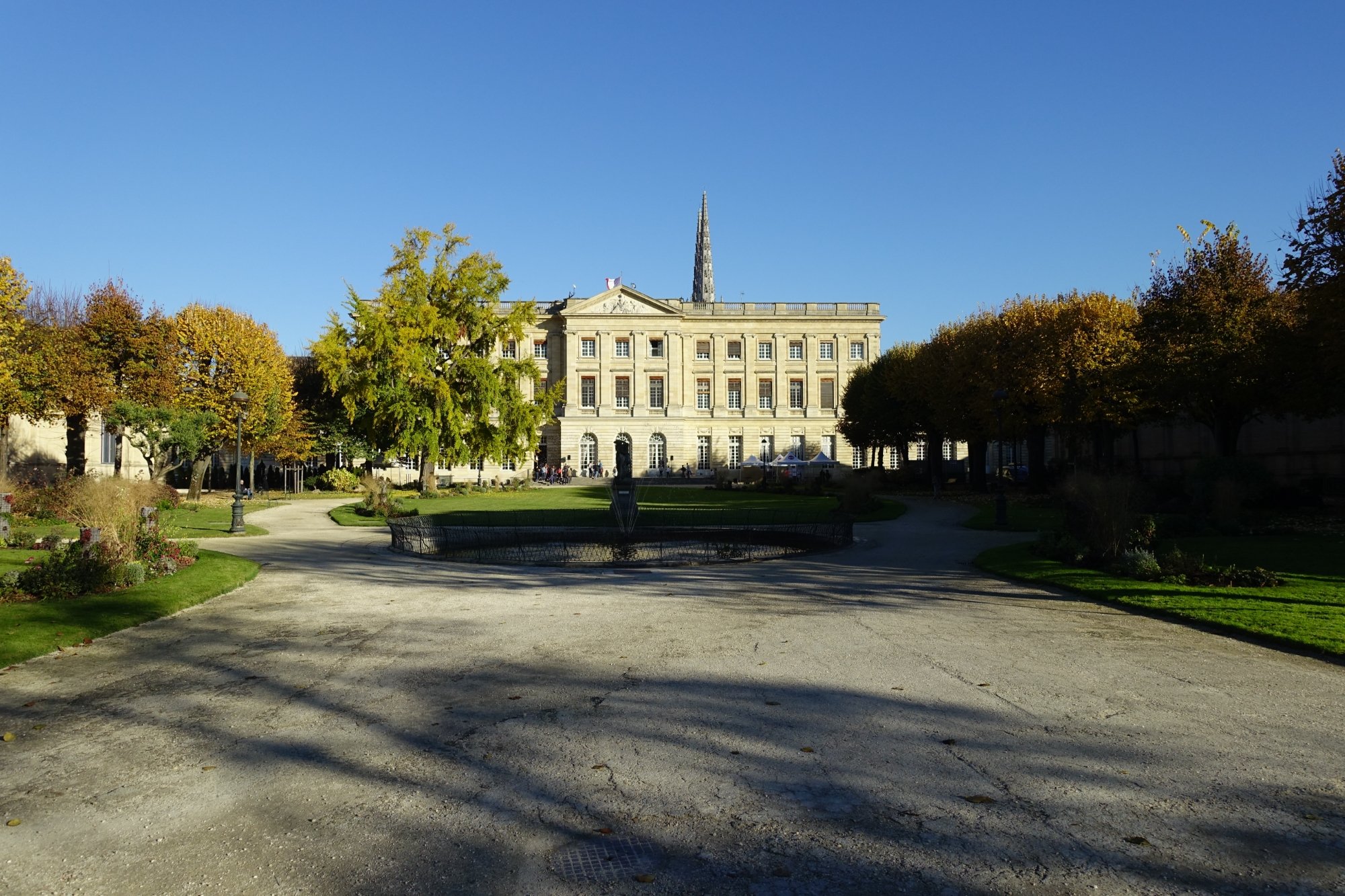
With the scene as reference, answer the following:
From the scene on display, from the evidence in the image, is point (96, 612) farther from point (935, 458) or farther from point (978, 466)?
point (935, 458)

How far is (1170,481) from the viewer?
88.2ft

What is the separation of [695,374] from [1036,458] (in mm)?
35026

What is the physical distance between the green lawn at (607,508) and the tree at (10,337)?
10.1 m

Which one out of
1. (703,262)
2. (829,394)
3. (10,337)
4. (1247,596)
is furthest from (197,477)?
(703,262)

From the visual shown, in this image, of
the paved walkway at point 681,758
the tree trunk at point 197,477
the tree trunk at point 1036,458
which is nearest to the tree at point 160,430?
the tree trunk at point 197,477

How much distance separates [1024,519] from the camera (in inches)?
999

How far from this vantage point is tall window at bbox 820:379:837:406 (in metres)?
70.2

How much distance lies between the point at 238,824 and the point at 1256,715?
620 centimetres

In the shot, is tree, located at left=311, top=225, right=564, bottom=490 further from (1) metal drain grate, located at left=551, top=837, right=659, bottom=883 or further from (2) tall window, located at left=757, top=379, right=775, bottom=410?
(1) metal drain grate, located at left=551, top=837, right=659, bottom=883

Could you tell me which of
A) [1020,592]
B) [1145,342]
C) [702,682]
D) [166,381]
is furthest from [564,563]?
[166,381]

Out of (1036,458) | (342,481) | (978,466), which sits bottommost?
(342,481)

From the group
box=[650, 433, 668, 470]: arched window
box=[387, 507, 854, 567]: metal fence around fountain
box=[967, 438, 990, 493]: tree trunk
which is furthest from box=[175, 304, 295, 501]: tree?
box=[967, 438, 990, 493]: tree trunk

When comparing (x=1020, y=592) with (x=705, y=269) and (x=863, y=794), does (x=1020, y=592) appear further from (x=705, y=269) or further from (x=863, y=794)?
(x=705, y=269)

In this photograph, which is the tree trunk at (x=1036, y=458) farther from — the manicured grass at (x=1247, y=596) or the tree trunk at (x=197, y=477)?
the tree trunk at (x=197, y=477)
